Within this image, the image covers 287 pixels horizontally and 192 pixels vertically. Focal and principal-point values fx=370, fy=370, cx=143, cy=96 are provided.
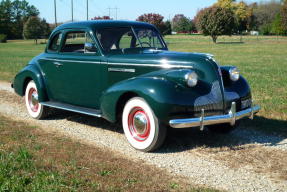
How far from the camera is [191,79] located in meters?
4.89

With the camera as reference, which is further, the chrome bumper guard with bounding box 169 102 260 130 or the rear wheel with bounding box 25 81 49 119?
the rear wheel with bounding box 25 81 49 119

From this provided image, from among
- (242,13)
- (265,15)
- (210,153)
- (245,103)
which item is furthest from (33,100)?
(265,15)

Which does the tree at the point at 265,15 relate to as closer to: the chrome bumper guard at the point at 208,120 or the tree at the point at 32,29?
the tree at the point at 32,29

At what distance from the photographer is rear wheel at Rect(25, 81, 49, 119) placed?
720 centimetres

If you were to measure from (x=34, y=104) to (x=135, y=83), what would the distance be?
3.10m

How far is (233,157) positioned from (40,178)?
2496mm

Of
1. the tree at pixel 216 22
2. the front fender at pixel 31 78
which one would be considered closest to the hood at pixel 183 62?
the front fender at pixel 31 78

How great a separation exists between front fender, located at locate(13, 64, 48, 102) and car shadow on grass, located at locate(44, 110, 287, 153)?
29.0 inches

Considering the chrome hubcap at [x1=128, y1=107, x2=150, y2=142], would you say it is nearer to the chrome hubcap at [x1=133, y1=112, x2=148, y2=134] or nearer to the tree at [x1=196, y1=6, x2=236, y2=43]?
the chrome hubcap at [x1=133, y1=112, x2=148, y2=134]

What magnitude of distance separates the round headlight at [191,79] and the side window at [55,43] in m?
3.06

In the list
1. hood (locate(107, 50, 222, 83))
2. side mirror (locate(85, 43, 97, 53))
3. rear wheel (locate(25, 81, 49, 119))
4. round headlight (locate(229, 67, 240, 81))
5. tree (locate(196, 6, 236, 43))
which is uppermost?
tree (locate(196, 6, 236, 43))

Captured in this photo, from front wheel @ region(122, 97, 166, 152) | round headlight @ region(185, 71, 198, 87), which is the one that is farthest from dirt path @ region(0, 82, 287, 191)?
round headlight @ region(185, 71, 198, 87)

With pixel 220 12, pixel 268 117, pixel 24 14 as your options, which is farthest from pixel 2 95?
pixel 24 14

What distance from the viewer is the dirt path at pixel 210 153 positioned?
165 inches
